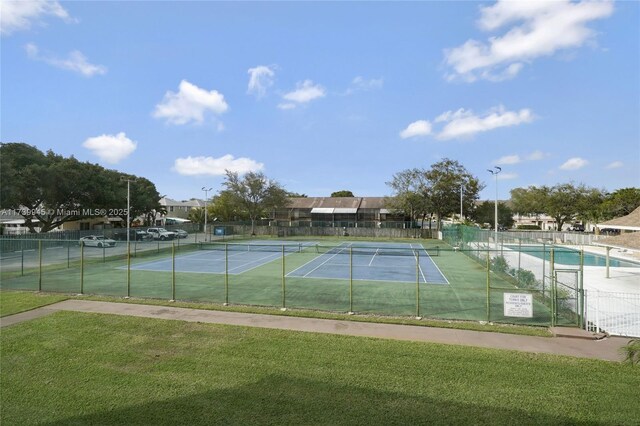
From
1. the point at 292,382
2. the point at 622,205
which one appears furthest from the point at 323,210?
the point at 292,382

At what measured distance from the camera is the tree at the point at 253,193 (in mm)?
67625

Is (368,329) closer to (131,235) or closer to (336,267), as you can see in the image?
(336,267)

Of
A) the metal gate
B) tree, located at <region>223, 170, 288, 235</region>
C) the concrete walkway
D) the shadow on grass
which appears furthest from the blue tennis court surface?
tree, located at <region>223, 170, 288, 235</region>

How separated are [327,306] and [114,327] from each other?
707cm

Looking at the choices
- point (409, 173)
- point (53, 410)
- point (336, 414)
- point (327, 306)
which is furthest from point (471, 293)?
point (409, 173)

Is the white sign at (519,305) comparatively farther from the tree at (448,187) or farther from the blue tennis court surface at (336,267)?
the tree at (448,187)

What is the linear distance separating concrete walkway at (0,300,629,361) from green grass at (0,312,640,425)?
684 mm

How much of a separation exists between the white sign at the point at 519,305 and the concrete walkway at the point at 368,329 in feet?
3.92

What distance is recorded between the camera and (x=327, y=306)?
14.1 meters

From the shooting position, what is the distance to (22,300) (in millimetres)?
14852

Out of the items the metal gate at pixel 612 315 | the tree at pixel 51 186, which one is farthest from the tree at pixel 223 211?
the metal gate at pixel 612 315

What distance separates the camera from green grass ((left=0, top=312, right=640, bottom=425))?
6.28 metres

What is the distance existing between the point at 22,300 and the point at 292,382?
44.3ft

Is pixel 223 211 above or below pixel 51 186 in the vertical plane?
below
